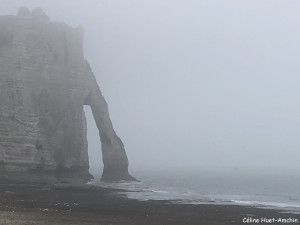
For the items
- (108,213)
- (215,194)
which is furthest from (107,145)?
(108,213)

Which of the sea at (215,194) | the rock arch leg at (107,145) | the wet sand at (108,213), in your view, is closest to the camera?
the wet sand at (108,213)

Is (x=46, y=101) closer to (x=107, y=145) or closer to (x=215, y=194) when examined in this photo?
(x=107, y=145)

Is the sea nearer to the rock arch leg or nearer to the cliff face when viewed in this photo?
the rock arch leg

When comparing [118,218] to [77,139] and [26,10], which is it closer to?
→ [77,139]

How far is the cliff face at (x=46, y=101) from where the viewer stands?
239 feet

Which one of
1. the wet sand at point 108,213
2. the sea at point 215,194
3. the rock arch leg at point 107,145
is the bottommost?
the wet sand at point 108,213

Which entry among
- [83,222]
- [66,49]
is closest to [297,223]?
[83,222]

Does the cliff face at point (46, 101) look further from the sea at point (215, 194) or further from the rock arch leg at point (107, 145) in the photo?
the sea at point (215, 194)

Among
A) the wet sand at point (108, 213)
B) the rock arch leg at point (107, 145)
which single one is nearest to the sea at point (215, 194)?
the rock arch leg at point (107, 145)

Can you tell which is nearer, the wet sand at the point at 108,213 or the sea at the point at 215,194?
the wet sand at the point at 108,213

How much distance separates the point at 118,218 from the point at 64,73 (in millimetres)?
57056

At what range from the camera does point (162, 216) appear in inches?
1479

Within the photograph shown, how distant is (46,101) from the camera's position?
81.0 meters

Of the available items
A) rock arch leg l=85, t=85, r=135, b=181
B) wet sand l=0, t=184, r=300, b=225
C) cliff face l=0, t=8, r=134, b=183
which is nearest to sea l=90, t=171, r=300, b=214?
rock arch leg l=85, t=85, r=135, b=181
